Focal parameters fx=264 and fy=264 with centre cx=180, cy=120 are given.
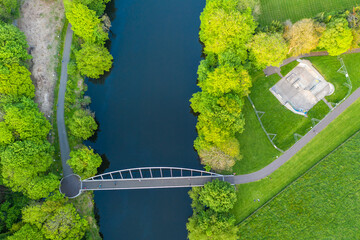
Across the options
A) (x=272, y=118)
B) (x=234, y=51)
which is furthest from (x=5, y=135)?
(x=272, y=118)

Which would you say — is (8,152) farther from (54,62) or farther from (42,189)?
(54,62)

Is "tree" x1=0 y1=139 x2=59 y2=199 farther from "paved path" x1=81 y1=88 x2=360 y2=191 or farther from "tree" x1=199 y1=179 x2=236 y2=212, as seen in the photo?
"tree" x1=199 y1=179 x2=236 y2=212

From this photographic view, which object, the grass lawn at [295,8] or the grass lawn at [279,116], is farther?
the grass lawn at [295,8]

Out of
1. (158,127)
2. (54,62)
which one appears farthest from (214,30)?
(54,62)

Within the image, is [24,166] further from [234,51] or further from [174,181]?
[234,51]

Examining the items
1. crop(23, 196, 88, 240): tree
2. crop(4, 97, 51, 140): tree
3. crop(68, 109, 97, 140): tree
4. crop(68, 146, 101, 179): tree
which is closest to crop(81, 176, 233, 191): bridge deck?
crop(68, 146, 101, 179): tree

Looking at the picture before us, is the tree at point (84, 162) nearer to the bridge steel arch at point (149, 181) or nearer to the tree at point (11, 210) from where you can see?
the bridge steel arch at point (149, 181)

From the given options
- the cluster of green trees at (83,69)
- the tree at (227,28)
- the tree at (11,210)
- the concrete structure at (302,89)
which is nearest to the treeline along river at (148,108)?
the cluster of green trees at (83,69)
